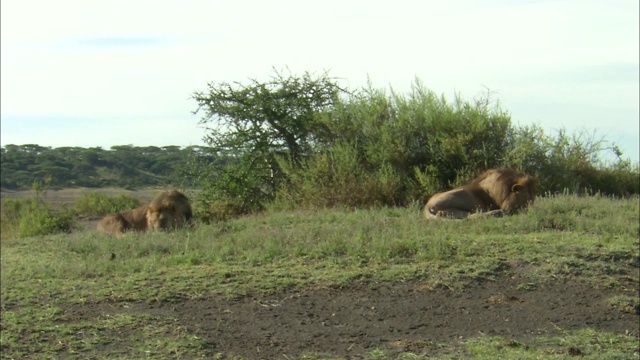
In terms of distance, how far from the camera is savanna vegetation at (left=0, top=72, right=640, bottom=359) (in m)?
7.99

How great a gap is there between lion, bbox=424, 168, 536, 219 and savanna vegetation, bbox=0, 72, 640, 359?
0.46 m

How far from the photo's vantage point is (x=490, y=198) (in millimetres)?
13453

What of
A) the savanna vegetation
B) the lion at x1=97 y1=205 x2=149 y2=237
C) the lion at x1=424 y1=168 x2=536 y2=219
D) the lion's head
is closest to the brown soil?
the savanna vegetation

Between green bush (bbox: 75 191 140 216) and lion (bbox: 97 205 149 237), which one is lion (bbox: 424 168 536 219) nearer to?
lion (bbox: 97 205 149 237)

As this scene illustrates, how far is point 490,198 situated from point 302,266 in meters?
4.59

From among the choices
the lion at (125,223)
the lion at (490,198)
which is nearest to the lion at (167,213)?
the lion at (125,223)

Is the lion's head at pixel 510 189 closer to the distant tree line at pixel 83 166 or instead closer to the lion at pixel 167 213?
the lion at pixel 167 213

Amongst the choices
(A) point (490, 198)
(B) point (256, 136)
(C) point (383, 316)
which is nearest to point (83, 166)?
(B) point (256, 136)

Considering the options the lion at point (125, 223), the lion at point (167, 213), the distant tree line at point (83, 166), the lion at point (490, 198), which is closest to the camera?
the lion at point (490, 198)

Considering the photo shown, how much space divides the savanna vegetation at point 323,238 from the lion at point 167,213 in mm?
829

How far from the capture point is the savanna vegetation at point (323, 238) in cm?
799

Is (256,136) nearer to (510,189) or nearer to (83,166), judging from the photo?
(510,189)

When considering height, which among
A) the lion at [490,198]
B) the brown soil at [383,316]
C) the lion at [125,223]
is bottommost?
the brown soil at [383,316]

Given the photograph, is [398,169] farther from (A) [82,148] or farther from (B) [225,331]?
(A) [82,148]
